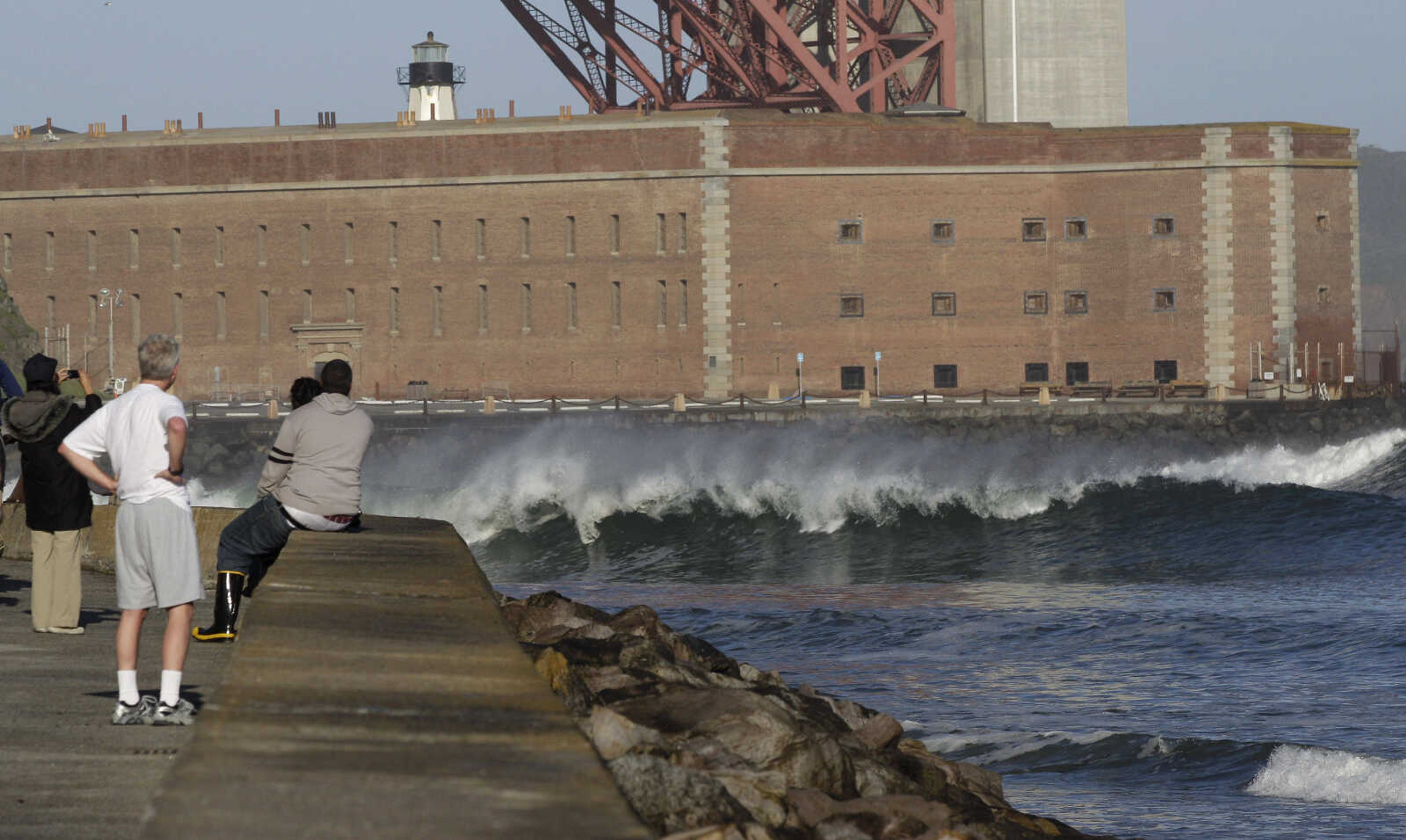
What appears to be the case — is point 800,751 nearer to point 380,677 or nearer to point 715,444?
point 380,677

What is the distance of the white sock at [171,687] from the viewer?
25.4 ft

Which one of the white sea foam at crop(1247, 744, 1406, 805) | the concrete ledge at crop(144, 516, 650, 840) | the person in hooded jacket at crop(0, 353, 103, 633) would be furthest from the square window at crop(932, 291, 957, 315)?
the concrete ledge at crop(144, 516, 650, 840)

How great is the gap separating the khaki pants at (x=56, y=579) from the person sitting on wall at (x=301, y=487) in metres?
1.10

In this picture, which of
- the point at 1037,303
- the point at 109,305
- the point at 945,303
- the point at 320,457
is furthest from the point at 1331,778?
the point at 109,305

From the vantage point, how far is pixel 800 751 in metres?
7.96

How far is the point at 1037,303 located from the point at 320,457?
170ft

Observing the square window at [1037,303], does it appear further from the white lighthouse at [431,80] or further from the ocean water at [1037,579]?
the white lighthouse at [431,80]

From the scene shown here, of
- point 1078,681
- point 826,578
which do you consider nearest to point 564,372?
point 826,578

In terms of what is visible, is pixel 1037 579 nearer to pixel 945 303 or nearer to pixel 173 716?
pixel 173 716

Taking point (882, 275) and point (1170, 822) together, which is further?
point (882, 275)

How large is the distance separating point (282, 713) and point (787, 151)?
55568mm

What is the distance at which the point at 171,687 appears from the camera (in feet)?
25.4

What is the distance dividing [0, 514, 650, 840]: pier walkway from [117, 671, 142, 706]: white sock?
0.42ft

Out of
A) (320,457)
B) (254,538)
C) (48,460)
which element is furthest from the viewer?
(48,460)
